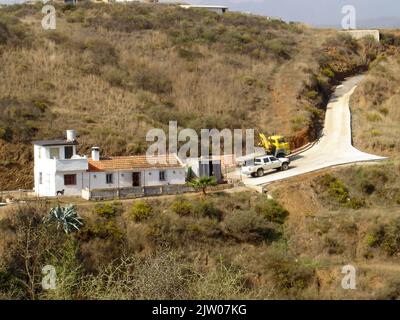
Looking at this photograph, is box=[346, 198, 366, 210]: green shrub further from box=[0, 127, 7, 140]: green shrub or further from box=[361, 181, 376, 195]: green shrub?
box=[0, 127, 7, 140]: green shrub

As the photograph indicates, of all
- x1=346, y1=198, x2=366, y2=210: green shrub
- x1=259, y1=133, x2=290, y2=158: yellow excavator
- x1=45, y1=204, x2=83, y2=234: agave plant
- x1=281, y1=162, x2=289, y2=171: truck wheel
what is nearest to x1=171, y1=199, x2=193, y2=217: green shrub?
x1=45, y1=204, x2=83, y2=234: agave plant

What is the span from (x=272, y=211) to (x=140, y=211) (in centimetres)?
641

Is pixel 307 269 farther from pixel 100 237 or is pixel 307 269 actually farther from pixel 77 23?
pixel 77 23

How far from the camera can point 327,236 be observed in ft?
92.8

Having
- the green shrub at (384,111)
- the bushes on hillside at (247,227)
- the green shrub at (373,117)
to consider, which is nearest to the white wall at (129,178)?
the bushes on hillside at (247,227)

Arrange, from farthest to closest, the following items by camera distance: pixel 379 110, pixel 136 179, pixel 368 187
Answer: pixel 379 110 < pixel 368 187 < pixel 136 179

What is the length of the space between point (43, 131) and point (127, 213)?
33.5ft

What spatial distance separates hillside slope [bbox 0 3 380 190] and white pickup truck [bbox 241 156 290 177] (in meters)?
5.40

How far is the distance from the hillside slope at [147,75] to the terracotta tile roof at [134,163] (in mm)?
3088

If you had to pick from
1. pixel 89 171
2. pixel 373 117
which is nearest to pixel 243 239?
pixel 89 171

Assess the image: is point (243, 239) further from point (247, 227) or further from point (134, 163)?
point (134, 163)

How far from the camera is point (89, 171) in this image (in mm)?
29484

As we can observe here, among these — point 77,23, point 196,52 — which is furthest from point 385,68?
point 77,23

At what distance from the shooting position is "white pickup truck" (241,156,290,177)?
A: 33.0 meters
